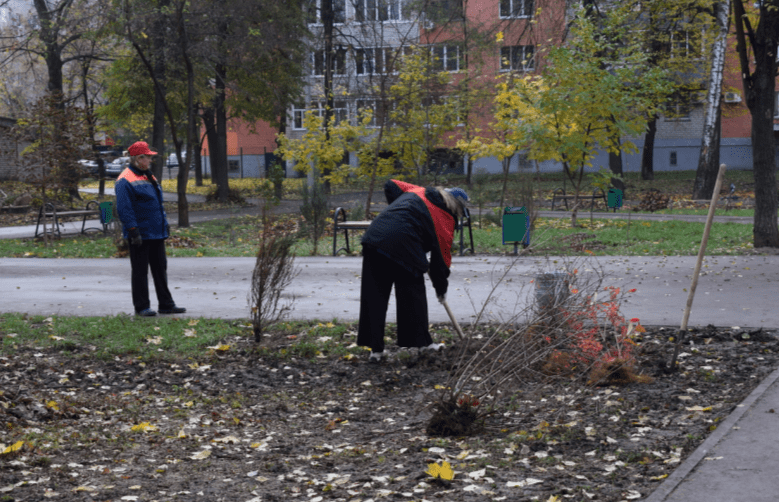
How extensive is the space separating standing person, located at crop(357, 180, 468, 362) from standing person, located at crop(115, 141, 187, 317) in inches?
109

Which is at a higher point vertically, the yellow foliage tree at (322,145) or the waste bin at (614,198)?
the yellow foliage tree at (322,145)

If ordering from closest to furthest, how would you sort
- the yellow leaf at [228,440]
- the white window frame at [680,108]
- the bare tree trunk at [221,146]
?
the yellow leaf at [228,440] < the bare tree trunk at [221,146] < the white window frame at [680,108]

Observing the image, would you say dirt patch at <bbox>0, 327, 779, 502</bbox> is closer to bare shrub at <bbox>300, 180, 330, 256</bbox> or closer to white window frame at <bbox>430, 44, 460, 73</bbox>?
bare shrub at <bbox>300, 180, 330, 256</bbox>

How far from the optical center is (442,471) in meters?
3.89

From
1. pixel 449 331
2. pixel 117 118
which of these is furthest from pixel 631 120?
pixel 117 118

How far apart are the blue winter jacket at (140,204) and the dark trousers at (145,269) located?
142 mm

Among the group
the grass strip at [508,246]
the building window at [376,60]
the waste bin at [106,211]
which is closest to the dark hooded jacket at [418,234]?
the grass strip at [508,246]

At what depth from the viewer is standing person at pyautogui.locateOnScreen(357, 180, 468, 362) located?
245 inches

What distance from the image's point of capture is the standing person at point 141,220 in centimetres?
787

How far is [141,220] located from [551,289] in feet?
14.3

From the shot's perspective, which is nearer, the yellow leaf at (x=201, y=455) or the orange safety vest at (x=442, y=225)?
the yellow leaf at (x=201, y=455)

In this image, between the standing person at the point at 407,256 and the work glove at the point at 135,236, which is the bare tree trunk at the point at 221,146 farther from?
the standing person at the point at 407,256

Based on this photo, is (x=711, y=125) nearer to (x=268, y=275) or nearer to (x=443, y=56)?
(x=443, y=56)

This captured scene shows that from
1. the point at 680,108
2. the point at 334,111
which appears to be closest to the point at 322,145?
the point at 334,111
